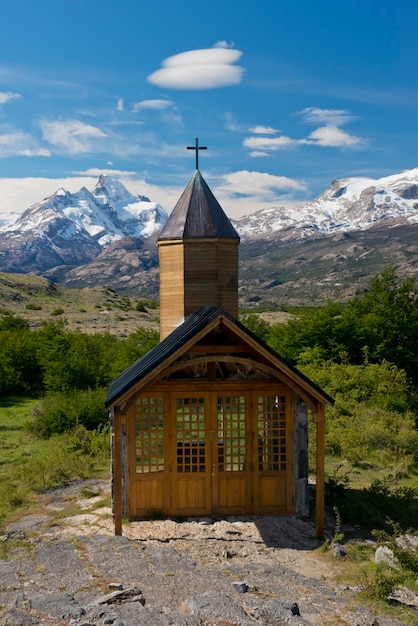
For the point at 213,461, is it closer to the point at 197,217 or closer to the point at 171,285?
the point at 171,285

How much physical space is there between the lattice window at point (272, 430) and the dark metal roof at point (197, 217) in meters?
4.59

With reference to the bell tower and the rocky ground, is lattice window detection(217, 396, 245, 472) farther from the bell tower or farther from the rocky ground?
the bell tower

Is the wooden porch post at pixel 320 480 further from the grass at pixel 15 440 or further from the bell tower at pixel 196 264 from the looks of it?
the grass at pixel 15 440

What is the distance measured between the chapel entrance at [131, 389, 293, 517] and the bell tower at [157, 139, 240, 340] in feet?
10.4

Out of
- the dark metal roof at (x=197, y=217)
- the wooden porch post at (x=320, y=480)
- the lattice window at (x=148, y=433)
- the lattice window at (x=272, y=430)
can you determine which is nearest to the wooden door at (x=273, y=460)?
the lattice window at (x=272, y=430)

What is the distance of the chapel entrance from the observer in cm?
1294

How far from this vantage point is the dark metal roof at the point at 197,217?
15.5 meters

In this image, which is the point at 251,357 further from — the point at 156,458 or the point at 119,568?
the point at 119,568

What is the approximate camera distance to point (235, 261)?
16047mm

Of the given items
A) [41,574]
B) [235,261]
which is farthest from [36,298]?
[41,574]

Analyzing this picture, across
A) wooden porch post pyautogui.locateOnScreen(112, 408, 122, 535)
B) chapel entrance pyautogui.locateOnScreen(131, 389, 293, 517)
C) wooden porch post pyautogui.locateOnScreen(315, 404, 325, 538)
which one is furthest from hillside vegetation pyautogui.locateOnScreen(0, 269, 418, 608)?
wooden porch post pyautogui.locateOnScreen(112, 408, 122, 535)

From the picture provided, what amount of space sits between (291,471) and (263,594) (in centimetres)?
435

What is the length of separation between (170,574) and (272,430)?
170 inches

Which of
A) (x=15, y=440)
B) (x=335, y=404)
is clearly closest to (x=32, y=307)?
(x=15, y=440)
